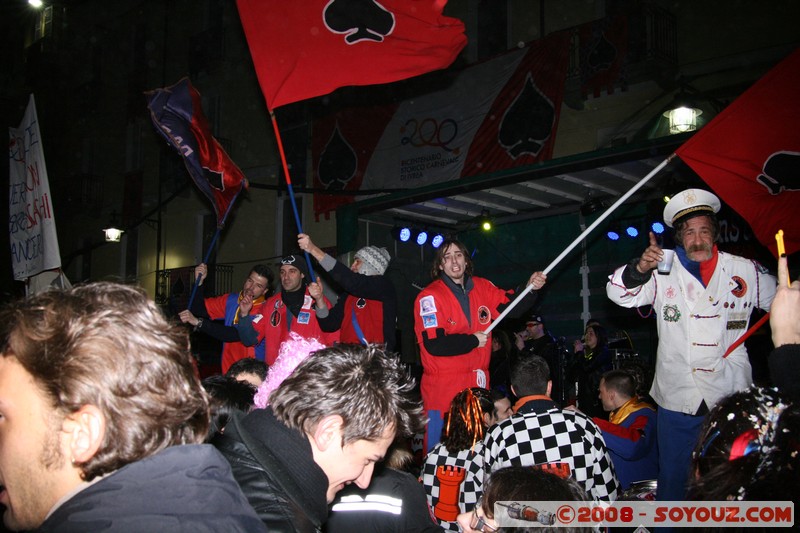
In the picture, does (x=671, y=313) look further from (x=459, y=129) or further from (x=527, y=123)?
(x=459, y=129)

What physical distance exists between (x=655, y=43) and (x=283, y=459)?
40.0ft

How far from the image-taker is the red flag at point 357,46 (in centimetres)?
566

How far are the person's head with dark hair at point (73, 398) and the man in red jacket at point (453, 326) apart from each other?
171 inches

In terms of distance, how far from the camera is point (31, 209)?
6.76 meters

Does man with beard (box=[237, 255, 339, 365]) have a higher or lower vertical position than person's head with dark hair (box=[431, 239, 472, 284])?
lower

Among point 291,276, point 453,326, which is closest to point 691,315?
point 453,326

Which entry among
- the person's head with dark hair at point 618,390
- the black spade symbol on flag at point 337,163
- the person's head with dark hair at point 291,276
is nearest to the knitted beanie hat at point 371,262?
the person's head with dark hair at point 291,276

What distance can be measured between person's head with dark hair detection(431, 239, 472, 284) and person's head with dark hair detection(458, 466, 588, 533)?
3.63 m

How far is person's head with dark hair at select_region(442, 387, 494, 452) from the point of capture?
4.28m

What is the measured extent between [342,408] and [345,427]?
68 millimetres

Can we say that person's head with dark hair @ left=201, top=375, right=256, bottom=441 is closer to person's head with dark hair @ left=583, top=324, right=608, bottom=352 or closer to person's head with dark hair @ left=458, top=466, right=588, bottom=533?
person's head with dark hair @ left=458, top=466, right=588, bottom=533

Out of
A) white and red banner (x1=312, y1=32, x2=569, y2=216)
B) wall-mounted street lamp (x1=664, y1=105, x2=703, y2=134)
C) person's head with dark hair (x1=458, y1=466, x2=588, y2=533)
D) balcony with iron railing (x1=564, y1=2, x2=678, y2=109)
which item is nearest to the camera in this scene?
person's head with dark hair (x1=458, y1=466, x2=588, y2=533)

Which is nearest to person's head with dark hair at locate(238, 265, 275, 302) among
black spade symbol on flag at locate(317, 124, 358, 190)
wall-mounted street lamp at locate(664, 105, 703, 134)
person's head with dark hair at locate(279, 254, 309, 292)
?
person's head with dark hair at locate(279, 254, 309, 292)

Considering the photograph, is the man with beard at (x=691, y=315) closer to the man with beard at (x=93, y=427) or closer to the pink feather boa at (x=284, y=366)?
the pink feather boa at (x=284, y=366)
